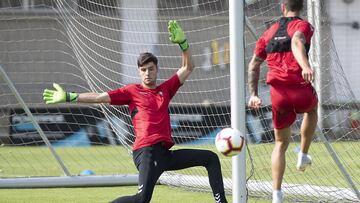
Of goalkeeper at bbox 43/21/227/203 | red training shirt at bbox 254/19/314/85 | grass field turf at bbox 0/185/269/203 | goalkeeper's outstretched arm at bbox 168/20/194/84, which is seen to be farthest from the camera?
grass field turf at bbox 0/185/269/203

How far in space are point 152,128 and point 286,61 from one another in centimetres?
132

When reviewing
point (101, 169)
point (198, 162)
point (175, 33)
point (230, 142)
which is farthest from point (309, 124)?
point (101, 169)

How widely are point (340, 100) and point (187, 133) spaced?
132 inches

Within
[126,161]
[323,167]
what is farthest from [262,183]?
[126,161]

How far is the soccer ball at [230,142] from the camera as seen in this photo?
7.83m

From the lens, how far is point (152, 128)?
838 cm

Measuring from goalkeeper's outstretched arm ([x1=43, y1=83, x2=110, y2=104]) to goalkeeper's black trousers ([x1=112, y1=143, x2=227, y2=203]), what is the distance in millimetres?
575

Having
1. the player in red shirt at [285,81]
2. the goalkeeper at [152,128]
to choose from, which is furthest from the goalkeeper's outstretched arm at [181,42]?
the player in red shirt at [285,81]

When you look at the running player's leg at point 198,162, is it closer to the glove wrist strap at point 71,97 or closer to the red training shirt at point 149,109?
the red training shirt at point 149,109

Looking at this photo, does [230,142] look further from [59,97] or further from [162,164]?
[59,97]

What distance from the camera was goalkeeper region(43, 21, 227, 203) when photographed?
8219 mm

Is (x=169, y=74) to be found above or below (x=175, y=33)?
below

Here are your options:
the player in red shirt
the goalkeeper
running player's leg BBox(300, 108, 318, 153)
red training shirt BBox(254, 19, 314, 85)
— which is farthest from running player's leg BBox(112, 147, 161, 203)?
running player's leg BBox(300, 108, 318, 153)

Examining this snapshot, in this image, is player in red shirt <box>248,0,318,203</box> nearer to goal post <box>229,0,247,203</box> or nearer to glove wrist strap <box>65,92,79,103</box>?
goal post <box>229,0,247,203</box>
